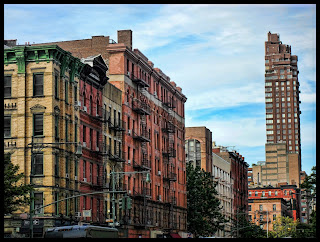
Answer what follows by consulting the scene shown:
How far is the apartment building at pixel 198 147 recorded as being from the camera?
132 m

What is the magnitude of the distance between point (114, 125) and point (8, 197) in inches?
1169

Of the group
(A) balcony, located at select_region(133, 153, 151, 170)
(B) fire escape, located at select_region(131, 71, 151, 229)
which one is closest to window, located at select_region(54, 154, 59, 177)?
(B) fire escape, located at select_region(131, 71, 151, 229)

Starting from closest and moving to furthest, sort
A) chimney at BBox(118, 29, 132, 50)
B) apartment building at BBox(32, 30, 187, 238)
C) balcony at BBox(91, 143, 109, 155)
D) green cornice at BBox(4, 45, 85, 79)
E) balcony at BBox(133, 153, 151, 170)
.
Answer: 1. green cornice at BBox(4, 45, 85, 79)
2. balcony at BBox(91, 143, 109, 155)
3. apartment building at BBox(32, 30, 187, 238)
4. balcony at BBox(133, 153, 151, 170)
5. chimney at BBox(118, 29, 132, 50)

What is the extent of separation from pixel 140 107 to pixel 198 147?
4430cm

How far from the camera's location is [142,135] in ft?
298

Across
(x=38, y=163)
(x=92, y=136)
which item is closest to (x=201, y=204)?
(x=92, y=136)

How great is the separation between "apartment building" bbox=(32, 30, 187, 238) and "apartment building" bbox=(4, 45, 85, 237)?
694 inches

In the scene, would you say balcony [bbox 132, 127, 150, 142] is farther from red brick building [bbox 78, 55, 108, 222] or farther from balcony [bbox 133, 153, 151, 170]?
red brick building [bbox 78, 55, 108, 222]

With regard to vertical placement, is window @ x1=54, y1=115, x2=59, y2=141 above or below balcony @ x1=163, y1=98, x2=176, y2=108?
below

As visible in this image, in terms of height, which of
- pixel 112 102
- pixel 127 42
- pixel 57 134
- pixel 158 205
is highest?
pixel 127 42

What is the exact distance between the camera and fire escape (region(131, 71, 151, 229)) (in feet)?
283

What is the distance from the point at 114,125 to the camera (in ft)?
262
